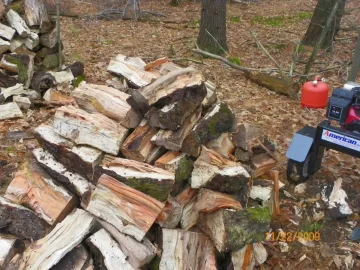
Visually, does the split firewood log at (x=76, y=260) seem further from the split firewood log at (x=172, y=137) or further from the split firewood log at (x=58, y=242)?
the split firewood log at (x=172, y=137)

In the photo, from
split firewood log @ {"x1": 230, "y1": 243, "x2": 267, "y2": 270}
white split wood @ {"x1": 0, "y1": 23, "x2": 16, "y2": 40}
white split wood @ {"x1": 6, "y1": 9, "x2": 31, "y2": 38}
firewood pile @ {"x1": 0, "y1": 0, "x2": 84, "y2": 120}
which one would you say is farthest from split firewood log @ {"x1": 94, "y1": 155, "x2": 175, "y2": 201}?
white split wood @ {"x1": 6, "y1": 9, "x2": 31, "y2": 38}

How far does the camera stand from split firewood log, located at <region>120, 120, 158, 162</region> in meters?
3.38

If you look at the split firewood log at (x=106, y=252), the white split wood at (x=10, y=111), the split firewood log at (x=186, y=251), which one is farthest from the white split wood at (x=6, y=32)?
the split firewood log at (x=186, y=251)

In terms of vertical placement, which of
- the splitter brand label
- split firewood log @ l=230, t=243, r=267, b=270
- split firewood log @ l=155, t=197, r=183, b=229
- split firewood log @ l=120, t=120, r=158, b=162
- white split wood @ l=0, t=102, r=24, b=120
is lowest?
split firewood log @ l=230, t=243, r=267, b=270

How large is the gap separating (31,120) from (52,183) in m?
2.30

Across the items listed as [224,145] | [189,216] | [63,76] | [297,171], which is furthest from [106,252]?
[63,76]

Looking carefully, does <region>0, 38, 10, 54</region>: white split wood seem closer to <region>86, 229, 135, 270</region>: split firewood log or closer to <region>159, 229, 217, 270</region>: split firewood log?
<region>86, 229, 135, 270</region>: split firewood log

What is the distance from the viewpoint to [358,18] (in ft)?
39.6

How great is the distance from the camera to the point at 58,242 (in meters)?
3.00

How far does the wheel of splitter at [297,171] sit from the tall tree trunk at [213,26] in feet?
15.4

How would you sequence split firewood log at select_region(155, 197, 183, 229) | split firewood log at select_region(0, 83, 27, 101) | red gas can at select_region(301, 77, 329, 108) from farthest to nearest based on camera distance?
1. split firewood log at select_region(0, 83, 27, 101)
2. red gas can at select_region(301, 77, 329, 108)
3. split firewood log at select_region(155, 197, 183, 229)

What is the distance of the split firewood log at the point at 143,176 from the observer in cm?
307

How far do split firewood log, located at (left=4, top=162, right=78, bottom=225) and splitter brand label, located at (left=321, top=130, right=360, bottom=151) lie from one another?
2.52m
